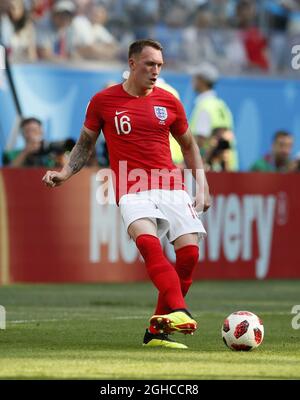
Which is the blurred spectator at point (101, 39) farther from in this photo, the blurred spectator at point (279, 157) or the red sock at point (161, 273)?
the red sock at point (161, 273)

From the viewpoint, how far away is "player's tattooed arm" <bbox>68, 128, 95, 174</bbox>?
10.4m

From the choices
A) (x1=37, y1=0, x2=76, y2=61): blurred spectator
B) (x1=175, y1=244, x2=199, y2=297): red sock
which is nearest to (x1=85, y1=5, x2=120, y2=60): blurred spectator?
(x1=37, y1=0, x2=76, y2=61): blurred spectator

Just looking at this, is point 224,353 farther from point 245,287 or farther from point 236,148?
point 236,148

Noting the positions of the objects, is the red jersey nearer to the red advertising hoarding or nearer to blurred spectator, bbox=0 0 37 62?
the red advertising hoarding

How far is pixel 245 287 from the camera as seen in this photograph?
17906 millimetres

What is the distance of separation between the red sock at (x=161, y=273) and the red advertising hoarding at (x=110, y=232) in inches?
286

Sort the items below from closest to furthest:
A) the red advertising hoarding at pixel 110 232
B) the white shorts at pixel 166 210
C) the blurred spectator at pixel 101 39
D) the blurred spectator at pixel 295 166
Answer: the white shorts at pixel 166 210
the red advertising hoarding at pixel 110 232
the blurred spectator at pixel 295 166
the blurred spectator at pixel 101 39

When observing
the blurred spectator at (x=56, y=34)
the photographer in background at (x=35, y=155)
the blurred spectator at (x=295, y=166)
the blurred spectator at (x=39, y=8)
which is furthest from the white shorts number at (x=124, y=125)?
the blurred spectator at (x=39, y=8)

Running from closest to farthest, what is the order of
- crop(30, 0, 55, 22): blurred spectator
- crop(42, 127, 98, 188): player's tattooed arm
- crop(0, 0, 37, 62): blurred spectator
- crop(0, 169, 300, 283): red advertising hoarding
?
crop(42, 127, 98, 188): player's tattooed arm, crop(0, 169, 300, 283): red advertising hoarding, crop(0, 0, 37, 62): blurred spectator, crop(30, 0, 55, 22): blurred spectator

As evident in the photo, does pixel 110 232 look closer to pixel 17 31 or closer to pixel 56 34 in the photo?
pixel 17 31

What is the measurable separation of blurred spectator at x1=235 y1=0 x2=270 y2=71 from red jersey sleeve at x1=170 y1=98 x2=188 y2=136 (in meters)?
13.5

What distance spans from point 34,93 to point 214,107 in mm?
3184

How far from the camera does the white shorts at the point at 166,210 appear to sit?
32.9 feet

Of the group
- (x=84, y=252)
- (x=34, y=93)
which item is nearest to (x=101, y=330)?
(x=84, y=252)
